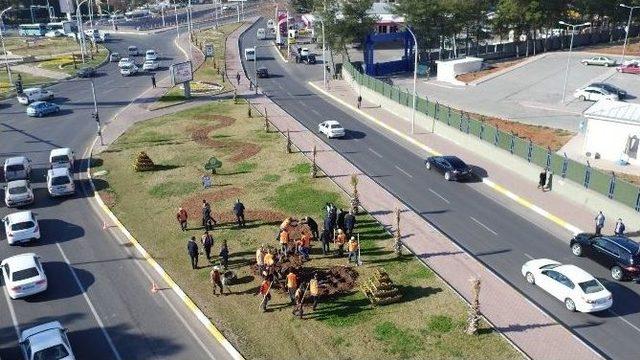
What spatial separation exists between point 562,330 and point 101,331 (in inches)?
751

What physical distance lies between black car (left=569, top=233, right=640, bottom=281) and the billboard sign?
46.6m

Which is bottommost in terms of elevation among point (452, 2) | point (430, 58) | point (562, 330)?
point (562, 330)

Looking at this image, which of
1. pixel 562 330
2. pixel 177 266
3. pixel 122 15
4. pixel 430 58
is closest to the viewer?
pixel 562 330

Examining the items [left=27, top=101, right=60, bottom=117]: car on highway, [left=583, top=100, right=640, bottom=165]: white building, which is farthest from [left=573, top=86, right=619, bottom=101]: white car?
[left=27, top=101, right=60, bottom=117]: car on highway

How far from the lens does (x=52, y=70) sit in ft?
276

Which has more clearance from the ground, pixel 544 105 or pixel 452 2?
pixel 452 2

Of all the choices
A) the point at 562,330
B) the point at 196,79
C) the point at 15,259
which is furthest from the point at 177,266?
the point at 196,79

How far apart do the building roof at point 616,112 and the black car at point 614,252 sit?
45.5 ft

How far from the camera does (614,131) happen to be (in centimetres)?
3972

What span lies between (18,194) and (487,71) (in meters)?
57.8

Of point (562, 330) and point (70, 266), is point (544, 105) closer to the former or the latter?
point (562, 330)

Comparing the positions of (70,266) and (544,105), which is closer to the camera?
(70,266)

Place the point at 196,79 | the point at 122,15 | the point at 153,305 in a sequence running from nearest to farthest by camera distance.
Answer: the point at 153,305 → the point at 196,79 → the point at 122,15

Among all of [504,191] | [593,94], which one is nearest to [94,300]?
[504,191]
